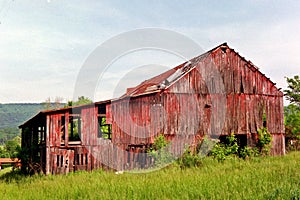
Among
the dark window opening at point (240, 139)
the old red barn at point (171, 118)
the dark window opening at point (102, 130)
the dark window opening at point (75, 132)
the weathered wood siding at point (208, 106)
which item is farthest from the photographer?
the dark window opening at point (102, 130)

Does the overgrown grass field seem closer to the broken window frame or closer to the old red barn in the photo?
the old red barn

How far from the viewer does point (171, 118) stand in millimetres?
24453

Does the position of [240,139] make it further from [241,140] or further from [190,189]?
[190,189]

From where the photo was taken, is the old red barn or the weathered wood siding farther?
the weathered wood siding

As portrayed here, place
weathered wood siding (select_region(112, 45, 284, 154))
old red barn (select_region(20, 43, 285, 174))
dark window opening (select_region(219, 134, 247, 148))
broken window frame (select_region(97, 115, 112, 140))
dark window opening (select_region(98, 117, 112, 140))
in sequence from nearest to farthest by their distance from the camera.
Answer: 1. old red barn (select_region(20, 43, 285, 174))
2. weathered wood siding (select_region(112, 45, 284, 154))
3. dark window opening (select_region(219, 134, 247, 148))
4. broken window frame (select_region(97, 115, 112, 140))
5. dark window opening (select_region(98, 117, 112, 140))

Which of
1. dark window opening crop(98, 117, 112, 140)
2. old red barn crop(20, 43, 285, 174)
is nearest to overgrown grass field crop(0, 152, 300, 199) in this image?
old red barn crop(20, 43, 285, 174)

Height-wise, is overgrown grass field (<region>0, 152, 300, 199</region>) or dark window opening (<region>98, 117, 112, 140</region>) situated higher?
dark window opening (<region>98, 117, 112, 140</region>)

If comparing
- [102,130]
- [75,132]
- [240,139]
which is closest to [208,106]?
[240,139]

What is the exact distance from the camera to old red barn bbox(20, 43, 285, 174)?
864 inches

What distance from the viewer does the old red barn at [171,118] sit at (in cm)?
2194

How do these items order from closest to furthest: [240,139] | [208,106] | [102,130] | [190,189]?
[190,189] < [208,106] < [240,139] < [102,130]

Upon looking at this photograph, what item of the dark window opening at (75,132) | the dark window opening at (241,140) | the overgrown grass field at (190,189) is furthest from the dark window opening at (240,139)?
the overgrown grass field at (190,189)

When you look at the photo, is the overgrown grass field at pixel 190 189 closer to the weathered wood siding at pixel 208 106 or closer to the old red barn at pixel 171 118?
the old red barn at pixel 171 118

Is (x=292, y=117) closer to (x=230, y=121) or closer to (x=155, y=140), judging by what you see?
(x=230, y=121)
